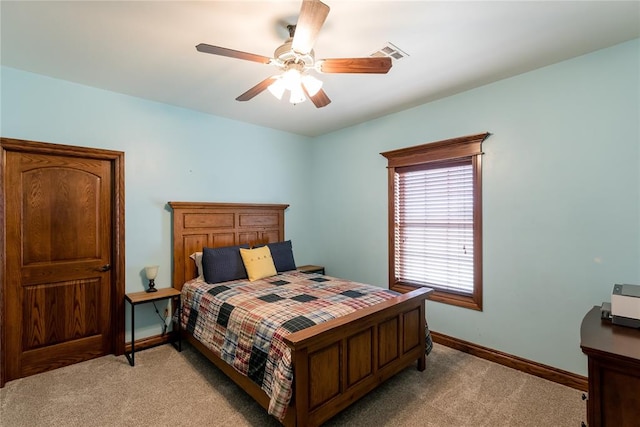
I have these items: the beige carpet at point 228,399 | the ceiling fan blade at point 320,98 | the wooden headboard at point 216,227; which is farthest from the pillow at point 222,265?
the ceiling fan blade at point 320,98

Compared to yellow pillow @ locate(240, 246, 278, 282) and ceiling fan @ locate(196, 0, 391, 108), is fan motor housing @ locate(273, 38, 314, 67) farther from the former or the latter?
yellow pillow @ locate(240, 246, 278, 282)

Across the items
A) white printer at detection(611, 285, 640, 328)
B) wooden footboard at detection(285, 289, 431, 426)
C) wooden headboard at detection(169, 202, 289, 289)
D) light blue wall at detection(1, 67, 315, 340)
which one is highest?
light blue wall at detection(1, 67, 315, 340)

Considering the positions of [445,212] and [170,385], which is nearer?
[170,385]

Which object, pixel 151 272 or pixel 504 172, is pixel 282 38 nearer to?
pixel 504 172

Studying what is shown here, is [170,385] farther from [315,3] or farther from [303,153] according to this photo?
[303,153]

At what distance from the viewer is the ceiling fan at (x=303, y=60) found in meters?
1.57

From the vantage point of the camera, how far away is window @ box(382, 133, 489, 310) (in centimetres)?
307

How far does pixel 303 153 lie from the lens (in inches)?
190

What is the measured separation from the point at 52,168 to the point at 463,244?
13.5 ft

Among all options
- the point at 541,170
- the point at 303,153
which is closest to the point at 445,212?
the point at 541,170

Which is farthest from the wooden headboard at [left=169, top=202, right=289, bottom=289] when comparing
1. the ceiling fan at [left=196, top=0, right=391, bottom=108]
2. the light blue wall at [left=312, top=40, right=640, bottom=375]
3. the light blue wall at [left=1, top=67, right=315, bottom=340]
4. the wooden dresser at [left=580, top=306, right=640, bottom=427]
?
the wooden dresser at [left=580, top=306, right=640, bottom=427]

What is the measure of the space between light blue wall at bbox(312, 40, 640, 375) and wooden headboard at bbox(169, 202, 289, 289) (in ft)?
7.47

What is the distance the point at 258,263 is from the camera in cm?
348

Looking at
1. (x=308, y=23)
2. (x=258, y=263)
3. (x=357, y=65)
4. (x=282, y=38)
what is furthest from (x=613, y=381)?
Answer: (x=258, y=263)
